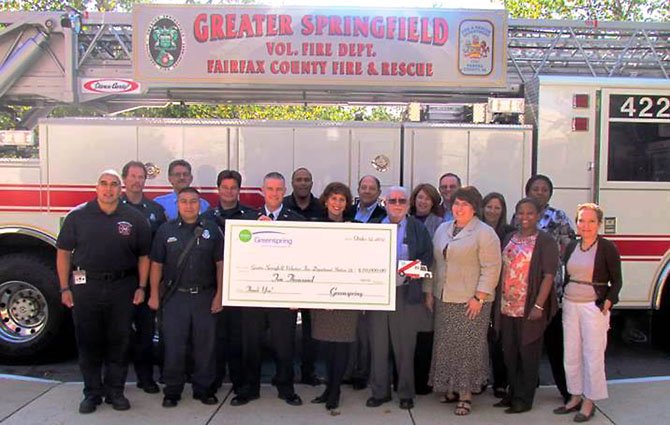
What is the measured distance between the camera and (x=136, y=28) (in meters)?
5.92

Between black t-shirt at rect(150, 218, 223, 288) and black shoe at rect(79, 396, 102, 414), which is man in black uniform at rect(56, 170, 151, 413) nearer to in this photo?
black shoe at rect(79, 396, 102, 414)

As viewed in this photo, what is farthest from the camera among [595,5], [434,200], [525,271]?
[595,5]

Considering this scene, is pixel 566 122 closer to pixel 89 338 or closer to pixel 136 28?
pixel 136 28

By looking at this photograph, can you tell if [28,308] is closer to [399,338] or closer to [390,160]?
[399,338]

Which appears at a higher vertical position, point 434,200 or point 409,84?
point 409,84

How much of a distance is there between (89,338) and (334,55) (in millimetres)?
3399

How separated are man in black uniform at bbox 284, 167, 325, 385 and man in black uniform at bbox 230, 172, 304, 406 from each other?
1.69 ft

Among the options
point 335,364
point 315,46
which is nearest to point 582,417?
point 335,364

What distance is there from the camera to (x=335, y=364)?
4711 millimetres

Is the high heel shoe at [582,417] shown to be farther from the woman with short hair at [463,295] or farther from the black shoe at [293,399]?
the black shoe at [293,399]

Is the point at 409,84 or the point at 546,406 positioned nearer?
the point at 546,406

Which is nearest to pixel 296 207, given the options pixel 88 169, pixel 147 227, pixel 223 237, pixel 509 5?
pixel 223 237

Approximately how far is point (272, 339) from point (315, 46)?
9.47ft

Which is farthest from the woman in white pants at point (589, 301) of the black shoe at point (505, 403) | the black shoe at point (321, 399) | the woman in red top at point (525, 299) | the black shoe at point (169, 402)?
the black shoe at point (169, 402)
